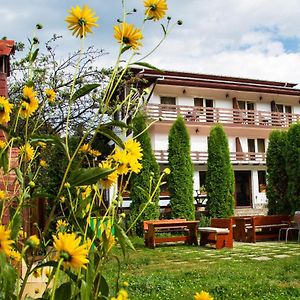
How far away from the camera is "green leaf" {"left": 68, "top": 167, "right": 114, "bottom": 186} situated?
3.93 ft

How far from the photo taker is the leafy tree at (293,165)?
13368mm

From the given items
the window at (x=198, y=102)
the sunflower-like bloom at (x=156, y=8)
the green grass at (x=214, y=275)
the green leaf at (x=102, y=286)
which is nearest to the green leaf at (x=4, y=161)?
the green leaf at (x=102, y=286)

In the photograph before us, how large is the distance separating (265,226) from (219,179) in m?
4.65

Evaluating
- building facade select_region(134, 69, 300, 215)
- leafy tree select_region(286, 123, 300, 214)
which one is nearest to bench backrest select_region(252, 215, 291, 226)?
leafy tree select_region(286, 123, 300, 214)

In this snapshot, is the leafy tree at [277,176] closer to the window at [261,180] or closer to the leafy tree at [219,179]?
the leafy tree at [219,179]

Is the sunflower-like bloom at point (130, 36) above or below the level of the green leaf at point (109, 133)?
above

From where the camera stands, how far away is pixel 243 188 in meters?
26.3

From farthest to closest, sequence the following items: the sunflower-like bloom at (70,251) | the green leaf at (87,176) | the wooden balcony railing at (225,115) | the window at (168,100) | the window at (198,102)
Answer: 1. the window at (198,102)
2. the window at (168,100)
3. the wooden balcony railing at (225,115)
4. the green leaf at (87,176)
5. the sunflower-like bloom at (70,251)

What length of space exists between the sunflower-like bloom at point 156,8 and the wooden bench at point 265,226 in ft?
36.9

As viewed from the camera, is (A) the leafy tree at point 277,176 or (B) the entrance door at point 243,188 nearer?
(A) the leafy tree at point 277,176

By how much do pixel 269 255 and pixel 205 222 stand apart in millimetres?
7090

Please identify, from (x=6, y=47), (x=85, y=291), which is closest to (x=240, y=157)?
(x=6, y=47)

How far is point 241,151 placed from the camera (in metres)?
25.7

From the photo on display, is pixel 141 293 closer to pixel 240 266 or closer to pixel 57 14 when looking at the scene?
pixel 240 266
